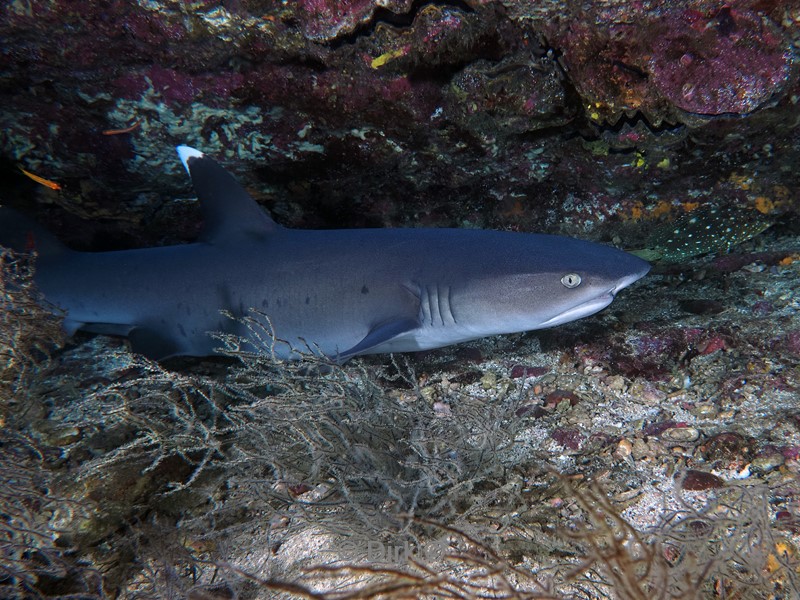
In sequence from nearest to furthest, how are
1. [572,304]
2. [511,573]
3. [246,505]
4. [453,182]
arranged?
1. [511,573]
2. [246,505]
3. [572,304]
4. [453,182]

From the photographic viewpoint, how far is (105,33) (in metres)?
2.79

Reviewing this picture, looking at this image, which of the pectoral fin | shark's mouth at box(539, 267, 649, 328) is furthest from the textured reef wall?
the pectoral fin

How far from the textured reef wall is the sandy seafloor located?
1162mm

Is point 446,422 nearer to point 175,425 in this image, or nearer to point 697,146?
point 175,425

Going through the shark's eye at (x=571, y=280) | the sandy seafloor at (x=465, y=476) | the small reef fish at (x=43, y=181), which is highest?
the small reef fish at (x=43, y=181)

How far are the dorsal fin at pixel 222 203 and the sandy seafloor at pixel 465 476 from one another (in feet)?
4.23

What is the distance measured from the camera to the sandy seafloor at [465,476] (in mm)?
1677

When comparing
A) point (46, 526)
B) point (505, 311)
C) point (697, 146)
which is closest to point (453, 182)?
point (505, 311)

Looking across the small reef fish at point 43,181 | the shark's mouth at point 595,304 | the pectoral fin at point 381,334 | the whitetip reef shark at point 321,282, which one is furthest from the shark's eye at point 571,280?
the small reef fish at point 43,181

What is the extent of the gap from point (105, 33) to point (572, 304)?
132 inches

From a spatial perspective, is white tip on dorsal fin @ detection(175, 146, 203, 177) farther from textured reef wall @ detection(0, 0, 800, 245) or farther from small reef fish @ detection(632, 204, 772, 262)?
small reef fish @ detection(632, 204, 772, 262)

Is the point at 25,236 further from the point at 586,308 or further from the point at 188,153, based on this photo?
the point at 586,308

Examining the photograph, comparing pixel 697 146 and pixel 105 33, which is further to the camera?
pixel 697 146

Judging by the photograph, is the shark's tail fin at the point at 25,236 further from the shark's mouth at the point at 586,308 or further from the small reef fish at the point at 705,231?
the small reef fish at the point at 705,231
